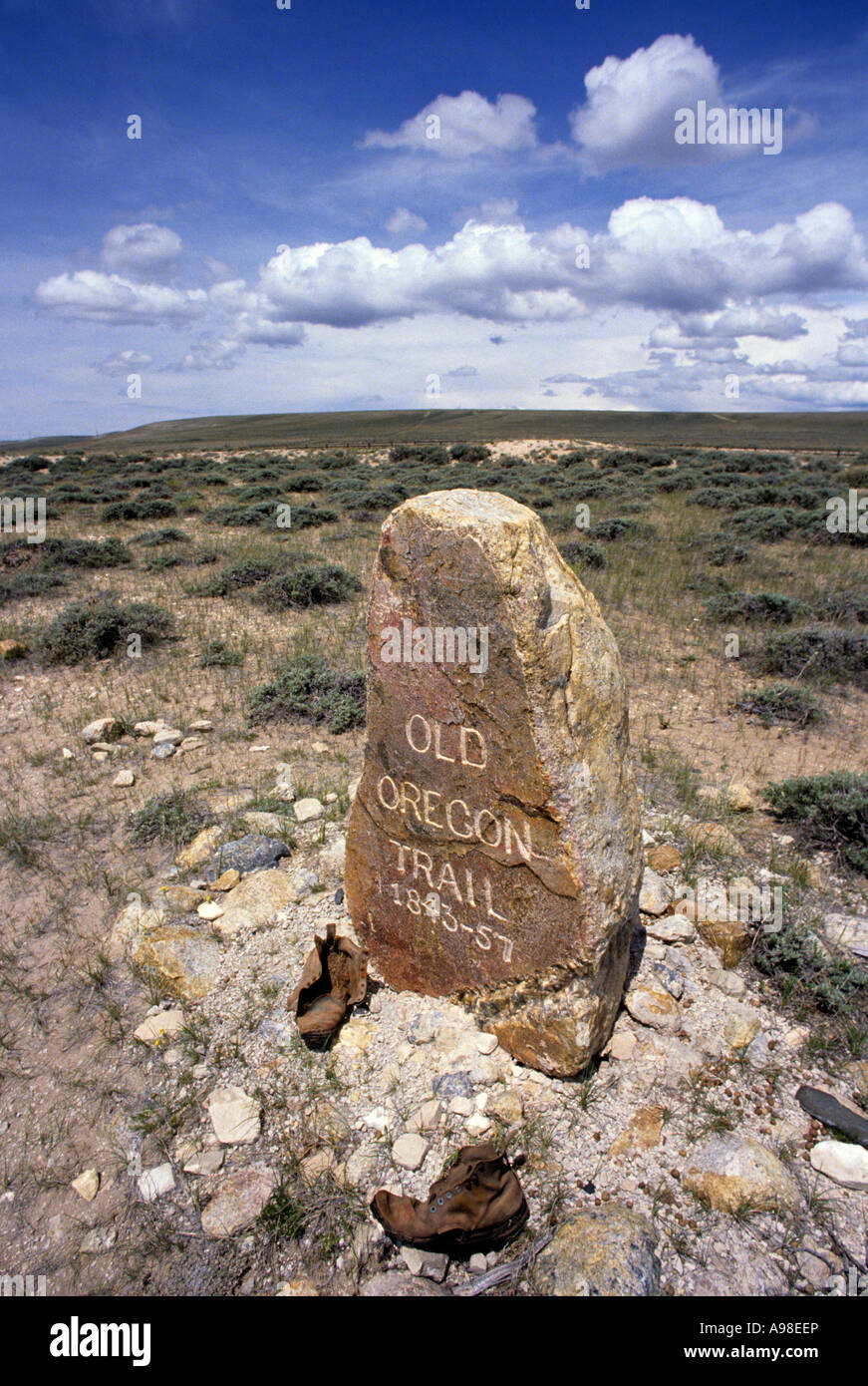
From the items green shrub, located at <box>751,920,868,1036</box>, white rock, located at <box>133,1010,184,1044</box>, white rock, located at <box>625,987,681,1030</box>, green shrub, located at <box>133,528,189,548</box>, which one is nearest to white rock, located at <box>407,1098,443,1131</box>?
white rock, located at <box>625,987,681,1030</box>

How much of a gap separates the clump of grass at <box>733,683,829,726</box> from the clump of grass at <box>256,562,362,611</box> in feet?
19.2

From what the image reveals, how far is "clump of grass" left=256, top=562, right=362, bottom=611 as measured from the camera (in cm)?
1011

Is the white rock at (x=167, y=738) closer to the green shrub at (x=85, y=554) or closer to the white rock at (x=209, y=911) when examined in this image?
the white rock at (x=209, y=911)

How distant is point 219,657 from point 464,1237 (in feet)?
22.0

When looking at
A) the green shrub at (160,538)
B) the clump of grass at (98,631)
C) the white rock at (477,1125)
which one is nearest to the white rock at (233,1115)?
the white rock at (477,1125)

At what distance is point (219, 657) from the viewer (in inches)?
320

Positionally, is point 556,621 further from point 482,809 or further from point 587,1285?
point 587,1285

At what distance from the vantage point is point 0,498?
20.6 meters

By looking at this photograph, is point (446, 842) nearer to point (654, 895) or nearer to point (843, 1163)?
point (654, 895)

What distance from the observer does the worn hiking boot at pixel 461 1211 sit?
7.95 ft

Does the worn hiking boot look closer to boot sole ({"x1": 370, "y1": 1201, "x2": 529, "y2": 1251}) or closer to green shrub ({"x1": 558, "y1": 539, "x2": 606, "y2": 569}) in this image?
boot sole ({"x1": 370, "y1": 1201, "x2": 529, "y2": 1251})

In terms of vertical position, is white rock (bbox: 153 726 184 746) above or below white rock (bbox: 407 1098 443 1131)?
above

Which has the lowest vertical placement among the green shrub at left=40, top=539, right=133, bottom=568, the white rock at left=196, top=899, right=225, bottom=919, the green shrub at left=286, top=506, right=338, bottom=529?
the white rock at left=196, top=899, right=225, bottom=919

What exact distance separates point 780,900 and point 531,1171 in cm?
217
